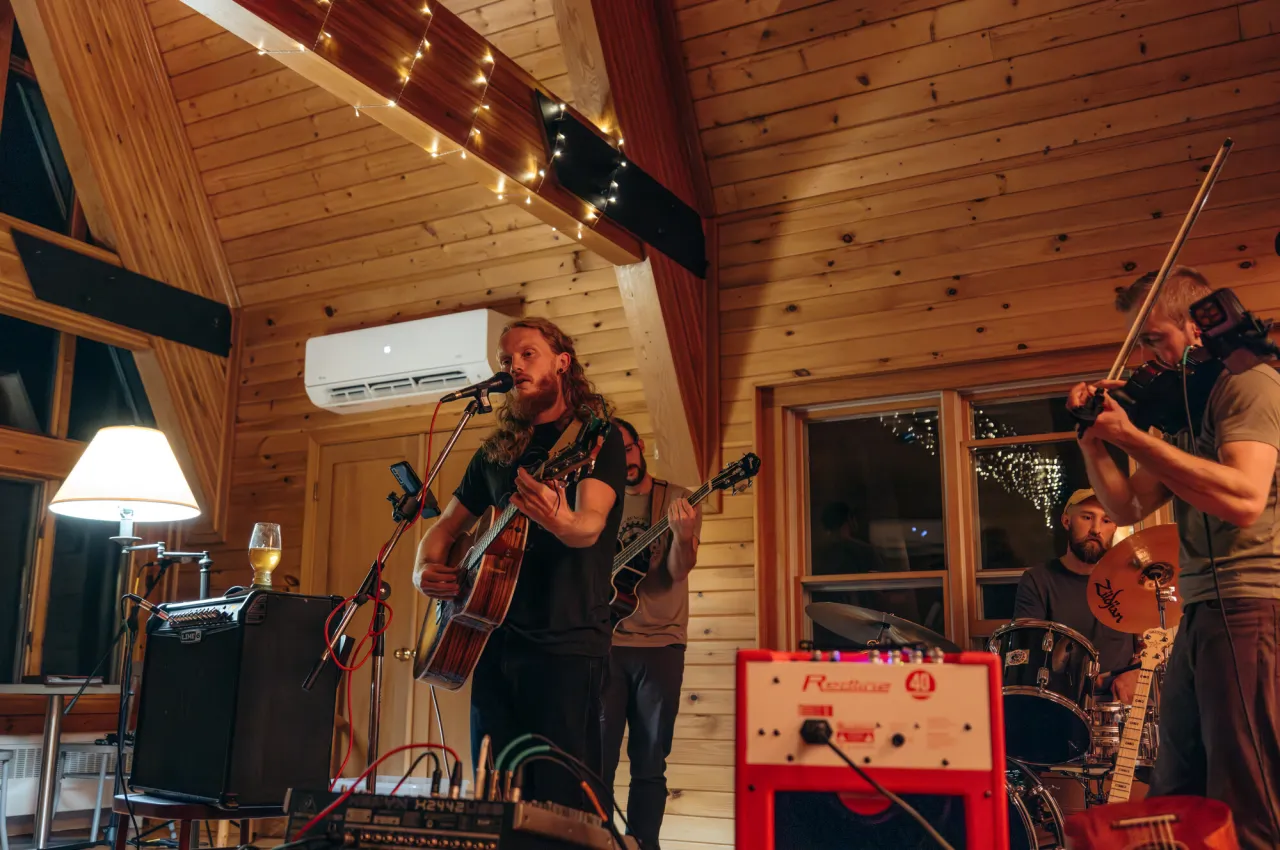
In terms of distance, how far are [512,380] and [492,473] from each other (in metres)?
0.21

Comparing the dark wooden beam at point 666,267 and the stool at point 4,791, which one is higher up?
the dark wooden beam at point 666,267

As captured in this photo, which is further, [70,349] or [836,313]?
[70,349]

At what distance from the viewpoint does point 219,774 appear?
3.07m

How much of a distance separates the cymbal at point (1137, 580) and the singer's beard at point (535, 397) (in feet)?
6.18

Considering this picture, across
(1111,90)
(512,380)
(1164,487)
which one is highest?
(1111,90)

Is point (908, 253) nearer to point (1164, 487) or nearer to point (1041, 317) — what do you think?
point (1041, 317)

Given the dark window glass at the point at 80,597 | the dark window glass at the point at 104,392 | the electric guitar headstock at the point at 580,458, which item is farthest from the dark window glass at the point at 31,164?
the electric guitar headstock at the point at 580,458

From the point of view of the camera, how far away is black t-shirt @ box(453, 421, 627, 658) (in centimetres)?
231

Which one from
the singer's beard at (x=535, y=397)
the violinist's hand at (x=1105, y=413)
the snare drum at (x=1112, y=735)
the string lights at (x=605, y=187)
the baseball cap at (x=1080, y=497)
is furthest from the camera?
the baseball cap at (x=1080, y=497)

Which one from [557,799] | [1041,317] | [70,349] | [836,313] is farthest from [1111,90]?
[70,349]

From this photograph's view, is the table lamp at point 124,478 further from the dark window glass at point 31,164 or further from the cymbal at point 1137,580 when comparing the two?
the cymbal at point 1137,580

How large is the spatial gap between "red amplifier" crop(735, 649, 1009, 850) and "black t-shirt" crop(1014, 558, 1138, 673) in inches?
91.2

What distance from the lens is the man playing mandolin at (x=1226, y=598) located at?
1.97 m

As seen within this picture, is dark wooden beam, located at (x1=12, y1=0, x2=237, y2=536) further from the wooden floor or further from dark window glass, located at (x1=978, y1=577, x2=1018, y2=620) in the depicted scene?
dark window glass, located at (x1=978, y1=577, x2=1018, y2=620)
